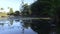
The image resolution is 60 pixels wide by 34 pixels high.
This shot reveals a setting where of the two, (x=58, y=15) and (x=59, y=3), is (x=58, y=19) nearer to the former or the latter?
(x=58, y=15)

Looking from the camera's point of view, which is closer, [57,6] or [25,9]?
[57,6]

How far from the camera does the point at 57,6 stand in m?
27.0

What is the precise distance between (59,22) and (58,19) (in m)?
1.03

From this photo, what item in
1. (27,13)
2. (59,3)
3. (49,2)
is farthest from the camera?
(27,13)

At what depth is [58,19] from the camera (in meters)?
29.7

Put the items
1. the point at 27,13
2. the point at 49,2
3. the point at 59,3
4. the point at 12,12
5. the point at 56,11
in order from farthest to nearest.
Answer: the point at 12,12 < the point at 27,13 < the point at 49,2 < the point at 56,11 < the point at 59,3

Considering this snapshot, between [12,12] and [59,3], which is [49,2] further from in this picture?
[12,12]

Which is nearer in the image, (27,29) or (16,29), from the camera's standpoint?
(27,29)

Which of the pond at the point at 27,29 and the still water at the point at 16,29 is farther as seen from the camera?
the still water at the point at 16,29

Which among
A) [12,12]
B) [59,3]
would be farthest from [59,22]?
[12,12]

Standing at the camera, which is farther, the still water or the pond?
the still water

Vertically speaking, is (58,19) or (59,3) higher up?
(59,3)

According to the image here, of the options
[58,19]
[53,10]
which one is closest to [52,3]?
[53,10]

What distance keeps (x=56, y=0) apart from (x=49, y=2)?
10.8 ft
